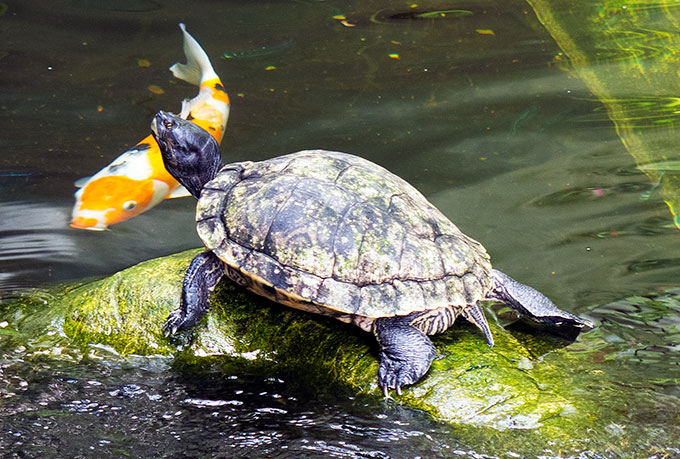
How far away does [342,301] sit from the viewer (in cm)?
339

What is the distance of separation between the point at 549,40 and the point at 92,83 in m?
5.18

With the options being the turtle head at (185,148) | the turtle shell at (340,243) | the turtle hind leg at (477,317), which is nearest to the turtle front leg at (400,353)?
the turtle shell at (340,243)

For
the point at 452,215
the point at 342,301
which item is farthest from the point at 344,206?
the point at 452,215

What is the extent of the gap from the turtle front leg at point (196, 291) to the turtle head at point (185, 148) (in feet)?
2.52

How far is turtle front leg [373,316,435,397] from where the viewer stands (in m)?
3.28

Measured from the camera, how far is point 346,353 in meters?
3.59

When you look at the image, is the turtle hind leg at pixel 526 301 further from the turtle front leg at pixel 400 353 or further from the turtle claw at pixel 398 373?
the turtle claw at pixel 398 373

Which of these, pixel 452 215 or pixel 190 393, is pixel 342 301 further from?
pixel 452 215

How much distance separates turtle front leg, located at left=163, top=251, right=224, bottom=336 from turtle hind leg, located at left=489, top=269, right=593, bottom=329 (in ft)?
5.15

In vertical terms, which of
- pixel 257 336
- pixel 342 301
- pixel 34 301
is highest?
pixel 342 301

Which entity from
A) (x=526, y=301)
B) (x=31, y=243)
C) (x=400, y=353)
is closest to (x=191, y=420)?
(x=400, y=353)

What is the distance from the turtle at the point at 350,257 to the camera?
11.2ft

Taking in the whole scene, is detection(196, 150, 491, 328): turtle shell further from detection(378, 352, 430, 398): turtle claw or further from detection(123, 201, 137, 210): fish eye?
detection(123, 201, 137, 210): fish eye

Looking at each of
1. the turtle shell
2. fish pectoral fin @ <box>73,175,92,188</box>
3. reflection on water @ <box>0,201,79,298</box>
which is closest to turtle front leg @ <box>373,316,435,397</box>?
the turtle shell
